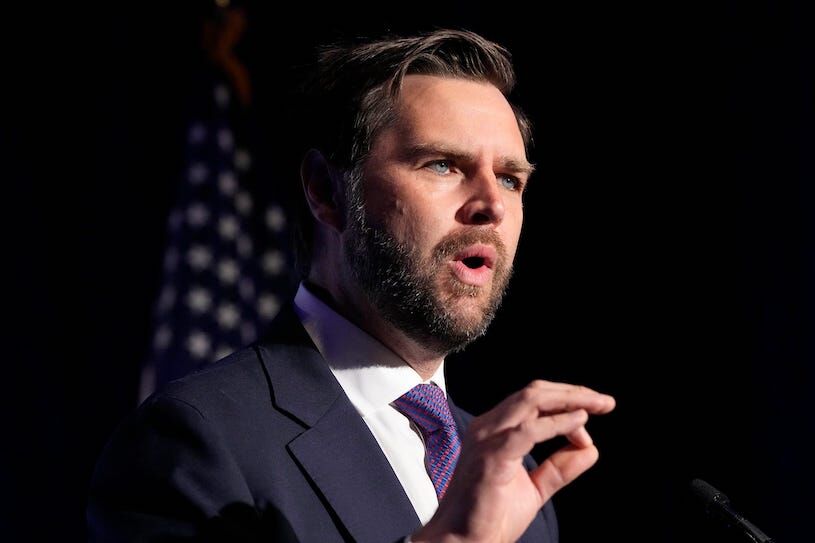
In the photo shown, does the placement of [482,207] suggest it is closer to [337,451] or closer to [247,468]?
[337,451]


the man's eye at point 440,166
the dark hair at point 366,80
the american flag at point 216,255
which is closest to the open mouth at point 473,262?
the man's eye at point 440,166

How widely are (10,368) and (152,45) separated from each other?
4.76 ft

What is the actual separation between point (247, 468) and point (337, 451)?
6.4 inches

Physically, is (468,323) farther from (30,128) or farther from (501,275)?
(30,128)

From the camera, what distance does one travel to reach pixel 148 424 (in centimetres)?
138

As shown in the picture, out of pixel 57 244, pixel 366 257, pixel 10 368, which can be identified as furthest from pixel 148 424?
pixel 57 244

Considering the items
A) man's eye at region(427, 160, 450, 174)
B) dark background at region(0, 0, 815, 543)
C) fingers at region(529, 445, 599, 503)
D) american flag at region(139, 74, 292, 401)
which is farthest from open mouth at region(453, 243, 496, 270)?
american flag at region(139, 74, 292, 401)

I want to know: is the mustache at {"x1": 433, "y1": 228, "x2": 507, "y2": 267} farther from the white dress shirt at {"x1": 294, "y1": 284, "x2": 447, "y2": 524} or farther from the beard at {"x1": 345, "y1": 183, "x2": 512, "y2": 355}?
the white dress shirt at {"x1": 294, "y1": 284, "x2": 447, "y2": 524}

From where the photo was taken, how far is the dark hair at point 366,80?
178cm

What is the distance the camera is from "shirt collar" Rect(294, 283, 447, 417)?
1615mm

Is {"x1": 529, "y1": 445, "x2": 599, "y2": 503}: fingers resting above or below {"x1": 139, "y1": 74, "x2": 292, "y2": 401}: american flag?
above

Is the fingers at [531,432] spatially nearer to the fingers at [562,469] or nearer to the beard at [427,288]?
the fingers at [562,469]

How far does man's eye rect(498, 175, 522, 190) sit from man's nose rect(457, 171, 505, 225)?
0.15m

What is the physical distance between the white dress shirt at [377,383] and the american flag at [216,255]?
4.94 ft
